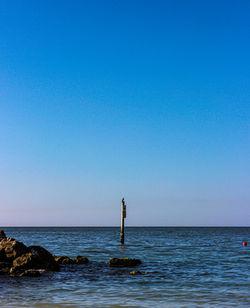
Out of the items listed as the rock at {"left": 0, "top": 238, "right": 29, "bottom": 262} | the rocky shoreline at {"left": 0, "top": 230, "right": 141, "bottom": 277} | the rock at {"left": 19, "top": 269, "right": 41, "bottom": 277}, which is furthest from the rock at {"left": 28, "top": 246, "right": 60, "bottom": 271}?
the rock at {"left": 19, "top": 269, "right": 41, "bottom": 277}

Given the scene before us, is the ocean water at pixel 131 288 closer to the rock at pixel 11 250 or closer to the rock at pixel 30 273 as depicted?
the rock at pixel 30 273

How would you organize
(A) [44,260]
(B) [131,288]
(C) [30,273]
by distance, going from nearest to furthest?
1. (B) [131,288]
2. (C) [30,273]
3. (A) [44,260]

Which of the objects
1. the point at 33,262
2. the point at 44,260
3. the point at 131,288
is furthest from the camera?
the point at 44,260

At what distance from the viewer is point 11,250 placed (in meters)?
23.5

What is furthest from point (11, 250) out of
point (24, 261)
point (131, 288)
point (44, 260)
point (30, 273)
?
point (131, 288)

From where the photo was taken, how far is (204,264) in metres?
27.6

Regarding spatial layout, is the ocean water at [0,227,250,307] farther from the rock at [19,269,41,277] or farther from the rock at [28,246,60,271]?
the rock at [28,246,60,271]

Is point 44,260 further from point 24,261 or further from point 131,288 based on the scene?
point 131,288

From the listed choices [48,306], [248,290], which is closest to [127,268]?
[248,290]

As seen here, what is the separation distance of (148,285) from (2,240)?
11493mm

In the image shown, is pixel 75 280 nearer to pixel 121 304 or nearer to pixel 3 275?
pixel 3 275

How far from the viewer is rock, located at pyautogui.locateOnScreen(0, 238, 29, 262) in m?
23.4

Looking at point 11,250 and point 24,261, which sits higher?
point 11,250

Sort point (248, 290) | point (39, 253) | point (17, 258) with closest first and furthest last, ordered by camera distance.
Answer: point (248, 290)
point (17, 258)
point (39, 253)
